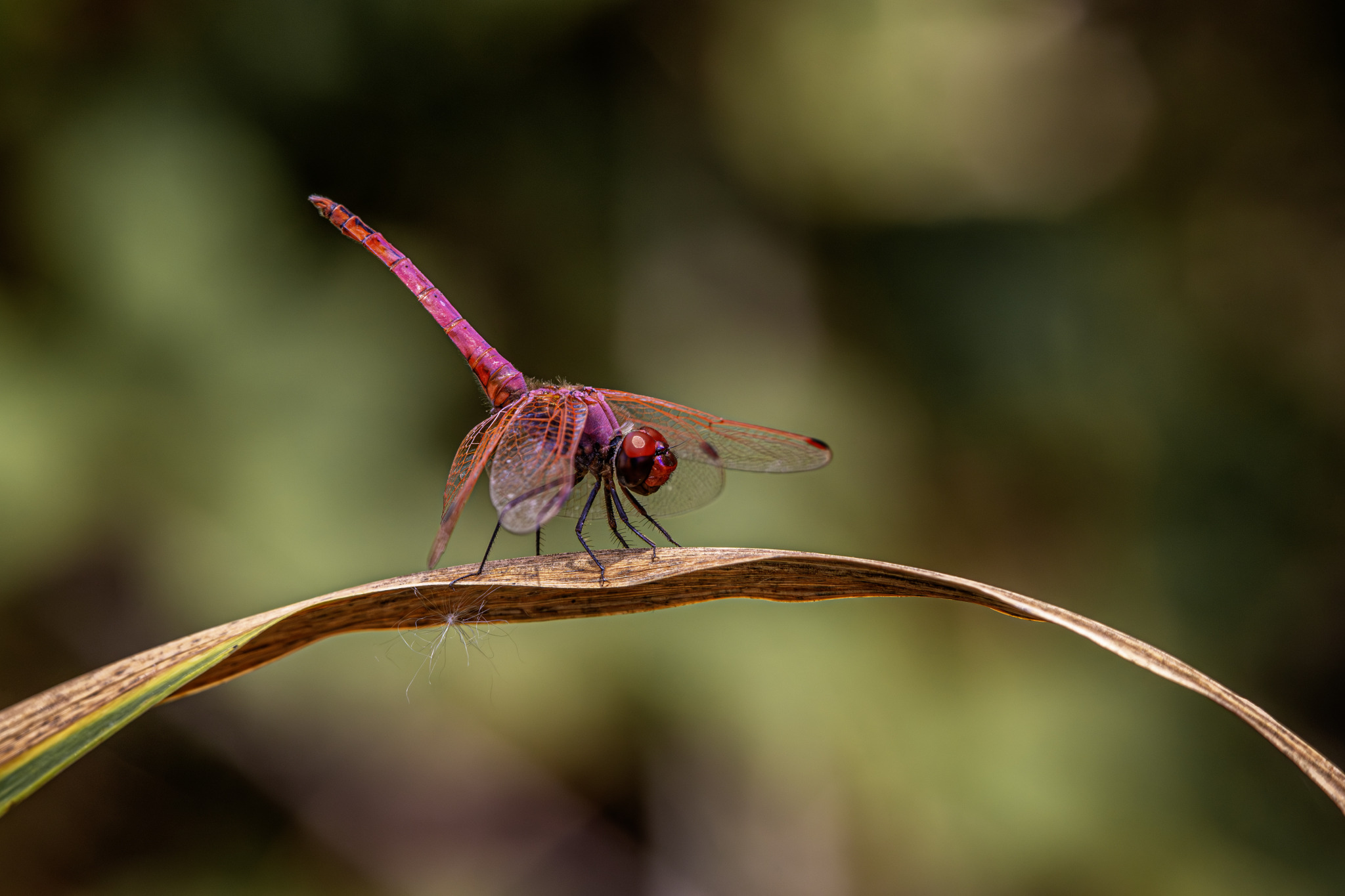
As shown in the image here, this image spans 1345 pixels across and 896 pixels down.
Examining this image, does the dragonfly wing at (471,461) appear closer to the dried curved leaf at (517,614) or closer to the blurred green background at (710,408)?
the dried curved leaf at (517,614)

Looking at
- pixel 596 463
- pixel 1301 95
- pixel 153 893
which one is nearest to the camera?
pixel 596 463

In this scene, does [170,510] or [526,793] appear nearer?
[170,510]

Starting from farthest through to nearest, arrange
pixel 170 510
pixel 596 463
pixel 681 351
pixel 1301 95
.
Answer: pixel 681 351
pixel 1301 95
pixel 170 510
pixel 596 463

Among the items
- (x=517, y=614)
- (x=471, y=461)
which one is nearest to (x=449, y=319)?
(x=471, y=461)

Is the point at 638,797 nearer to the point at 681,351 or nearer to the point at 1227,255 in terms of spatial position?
the point at 681,351

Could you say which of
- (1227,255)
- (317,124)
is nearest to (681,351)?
(317,124)
